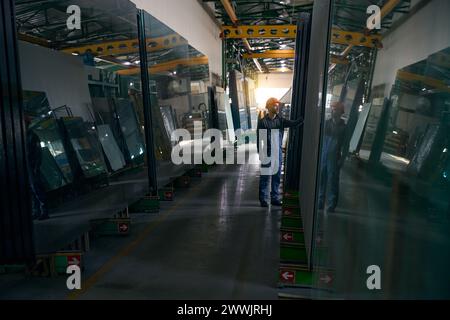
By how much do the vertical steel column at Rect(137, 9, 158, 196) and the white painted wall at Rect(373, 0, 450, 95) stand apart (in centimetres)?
428

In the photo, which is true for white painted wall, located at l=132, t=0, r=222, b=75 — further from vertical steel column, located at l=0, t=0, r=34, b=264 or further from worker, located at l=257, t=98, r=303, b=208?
vertical steel column, located at l=0, t=0, r=34, b=264

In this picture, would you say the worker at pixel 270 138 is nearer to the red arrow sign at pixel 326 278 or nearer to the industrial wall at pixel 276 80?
the red arrow sign at pixel 326 278

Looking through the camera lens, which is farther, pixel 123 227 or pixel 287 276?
pixel 123 227

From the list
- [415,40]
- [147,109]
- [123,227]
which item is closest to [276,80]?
[147,109]

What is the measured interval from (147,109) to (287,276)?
3302 mm

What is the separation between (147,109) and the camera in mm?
5176

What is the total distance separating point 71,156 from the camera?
11.2ft

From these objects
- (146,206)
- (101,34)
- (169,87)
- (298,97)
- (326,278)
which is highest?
(101,34)

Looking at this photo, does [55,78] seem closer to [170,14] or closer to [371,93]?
[371,93]

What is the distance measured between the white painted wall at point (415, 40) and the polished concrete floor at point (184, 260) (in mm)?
2380

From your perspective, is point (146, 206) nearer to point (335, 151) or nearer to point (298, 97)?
point (298, 97)

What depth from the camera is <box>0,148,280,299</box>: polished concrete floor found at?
3012 mm

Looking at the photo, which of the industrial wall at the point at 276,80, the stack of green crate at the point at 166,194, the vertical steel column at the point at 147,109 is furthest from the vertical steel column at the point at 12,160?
the industrial wall at the point at 276,80

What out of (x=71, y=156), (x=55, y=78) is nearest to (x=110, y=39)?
(x=55, y=78)
